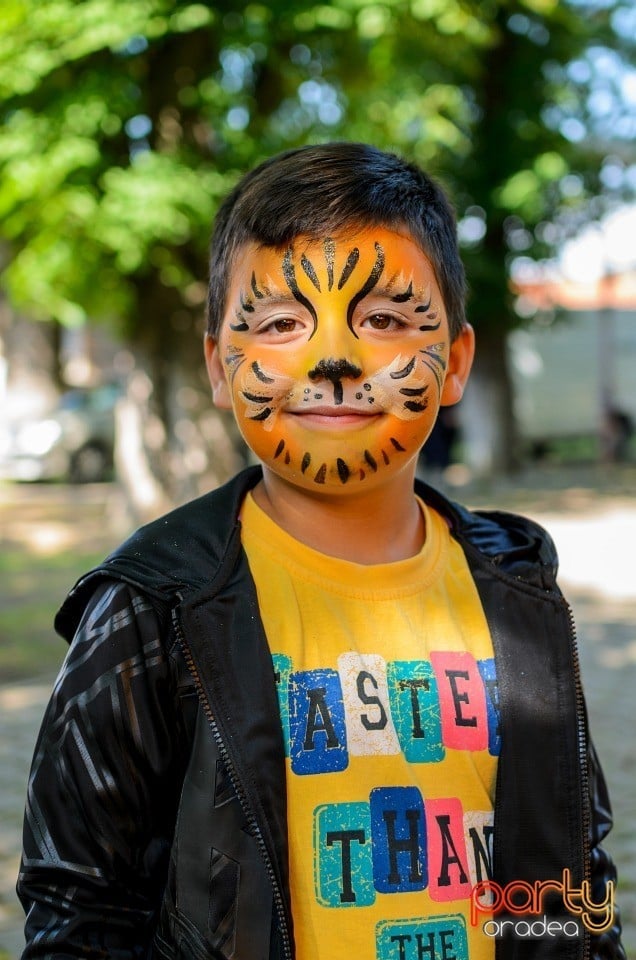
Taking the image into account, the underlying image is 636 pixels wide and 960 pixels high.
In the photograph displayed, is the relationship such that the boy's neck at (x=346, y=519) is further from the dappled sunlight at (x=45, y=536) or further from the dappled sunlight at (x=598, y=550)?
the dappled sunlight at (x=45, y=536)

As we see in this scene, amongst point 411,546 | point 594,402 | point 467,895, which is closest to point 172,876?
point 467,895

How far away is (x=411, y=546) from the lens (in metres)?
2.03

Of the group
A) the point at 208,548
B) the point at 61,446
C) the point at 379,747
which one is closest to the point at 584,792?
the point at 379,747

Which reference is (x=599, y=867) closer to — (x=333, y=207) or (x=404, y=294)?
(x=404, y=294)

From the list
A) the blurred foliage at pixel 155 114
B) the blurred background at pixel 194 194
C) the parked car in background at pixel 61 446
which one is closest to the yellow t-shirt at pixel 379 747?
the blurred background at pixel 194 194

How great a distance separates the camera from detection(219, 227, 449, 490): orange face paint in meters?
1.82

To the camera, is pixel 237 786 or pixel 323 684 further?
pixel 323 684

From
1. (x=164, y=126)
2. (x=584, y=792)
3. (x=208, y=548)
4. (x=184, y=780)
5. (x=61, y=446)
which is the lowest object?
(x=61, y=446)

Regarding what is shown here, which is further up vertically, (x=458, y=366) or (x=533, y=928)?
(x=458, y=366)

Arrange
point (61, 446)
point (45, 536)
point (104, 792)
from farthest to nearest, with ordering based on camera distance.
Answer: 1. point (61, 446)
2. point (45, 536)
3. point (104, 792)

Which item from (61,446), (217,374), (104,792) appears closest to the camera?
(104,792)

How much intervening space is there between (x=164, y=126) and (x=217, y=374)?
889 cm

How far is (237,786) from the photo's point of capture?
5.36ft

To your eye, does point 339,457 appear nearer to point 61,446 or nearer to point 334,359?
point 334,359
